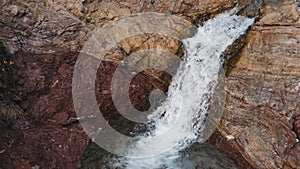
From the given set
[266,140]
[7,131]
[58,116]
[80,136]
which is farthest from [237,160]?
[7,131]

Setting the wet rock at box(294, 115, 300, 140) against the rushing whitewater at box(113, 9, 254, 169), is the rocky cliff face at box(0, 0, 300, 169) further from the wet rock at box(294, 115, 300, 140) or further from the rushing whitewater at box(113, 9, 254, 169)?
the rushing whitewater at box(113, 9, 254, 169)

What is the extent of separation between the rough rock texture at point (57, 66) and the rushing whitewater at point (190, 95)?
11.7 inches

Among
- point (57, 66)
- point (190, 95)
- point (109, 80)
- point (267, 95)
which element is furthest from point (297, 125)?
point (57, 66)

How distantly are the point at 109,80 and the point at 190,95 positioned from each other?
5.21 ft

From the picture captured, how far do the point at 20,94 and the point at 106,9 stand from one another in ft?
7.41

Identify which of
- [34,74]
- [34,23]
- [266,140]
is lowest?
[266,140]

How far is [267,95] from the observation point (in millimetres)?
5195

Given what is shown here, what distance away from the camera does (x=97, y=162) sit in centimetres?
489

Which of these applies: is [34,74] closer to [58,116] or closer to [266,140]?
[58,116]

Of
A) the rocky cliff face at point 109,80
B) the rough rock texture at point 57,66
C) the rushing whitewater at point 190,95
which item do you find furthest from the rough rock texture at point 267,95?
the rough rock texture at point 57,66

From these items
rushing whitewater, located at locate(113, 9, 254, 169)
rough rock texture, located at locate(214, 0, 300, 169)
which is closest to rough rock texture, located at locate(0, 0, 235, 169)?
rushing whitewater, located at locate(113, 9, 254, 169)

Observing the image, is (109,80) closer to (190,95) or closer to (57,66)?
(57,66)

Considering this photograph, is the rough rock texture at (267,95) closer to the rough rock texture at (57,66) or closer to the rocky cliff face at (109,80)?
the rocky cliff face at (109,80)

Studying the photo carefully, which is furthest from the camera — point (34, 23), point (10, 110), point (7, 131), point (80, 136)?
point (34, 23)
